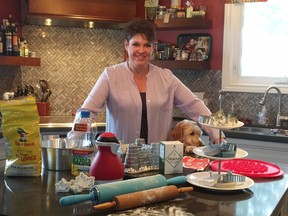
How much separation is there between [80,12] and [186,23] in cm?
102

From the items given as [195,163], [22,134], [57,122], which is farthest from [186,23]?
[22,134]

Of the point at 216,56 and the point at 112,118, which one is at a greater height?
the point at 216,56

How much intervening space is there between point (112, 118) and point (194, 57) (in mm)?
1728

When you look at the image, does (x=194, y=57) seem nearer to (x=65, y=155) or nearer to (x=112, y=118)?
(x=112, y=118)

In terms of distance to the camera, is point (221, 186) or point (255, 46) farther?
point (255, 46)

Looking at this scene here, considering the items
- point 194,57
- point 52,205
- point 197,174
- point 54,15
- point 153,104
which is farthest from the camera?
point 194,57

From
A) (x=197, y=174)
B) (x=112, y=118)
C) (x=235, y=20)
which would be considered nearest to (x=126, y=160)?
(x=197, y=174)

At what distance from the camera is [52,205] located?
122cm

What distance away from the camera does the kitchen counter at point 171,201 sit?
3.91 feet

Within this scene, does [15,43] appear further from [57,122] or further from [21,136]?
[21,136]

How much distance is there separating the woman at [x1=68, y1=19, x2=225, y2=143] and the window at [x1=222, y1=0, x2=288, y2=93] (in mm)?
1531

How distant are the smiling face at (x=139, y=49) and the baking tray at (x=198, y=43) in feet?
5.42

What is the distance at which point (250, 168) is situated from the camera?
1.73 meters

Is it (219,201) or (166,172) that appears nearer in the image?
(219,201)
